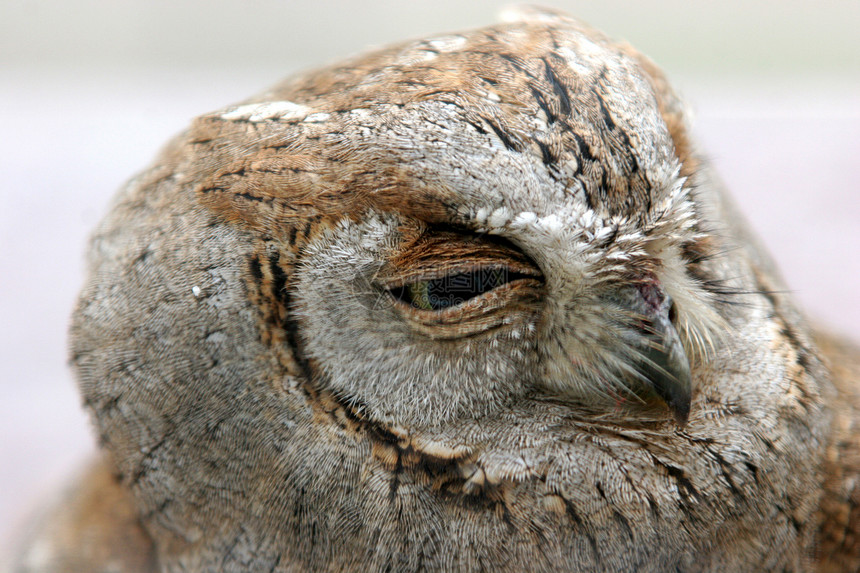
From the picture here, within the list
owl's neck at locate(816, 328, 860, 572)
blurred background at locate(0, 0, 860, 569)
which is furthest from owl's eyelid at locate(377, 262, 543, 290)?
blurred background at locate(0, 0, 860, 569)

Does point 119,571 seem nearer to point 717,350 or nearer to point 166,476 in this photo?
point 166,476

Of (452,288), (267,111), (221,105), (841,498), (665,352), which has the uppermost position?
(267,111)

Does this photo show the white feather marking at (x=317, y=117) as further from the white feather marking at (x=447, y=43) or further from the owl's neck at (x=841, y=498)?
the owl's neck at (x=841, y=498)

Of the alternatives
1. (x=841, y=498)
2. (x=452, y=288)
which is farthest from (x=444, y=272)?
(x=841, y=498)

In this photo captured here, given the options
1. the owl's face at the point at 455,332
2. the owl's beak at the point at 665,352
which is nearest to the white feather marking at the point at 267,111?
the owl's face at the point at 455,332

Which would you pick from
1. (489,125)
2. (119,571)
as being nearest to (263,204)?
(489,125)

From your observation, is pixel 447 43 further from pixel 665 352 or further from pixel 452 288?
pixel 665 352
